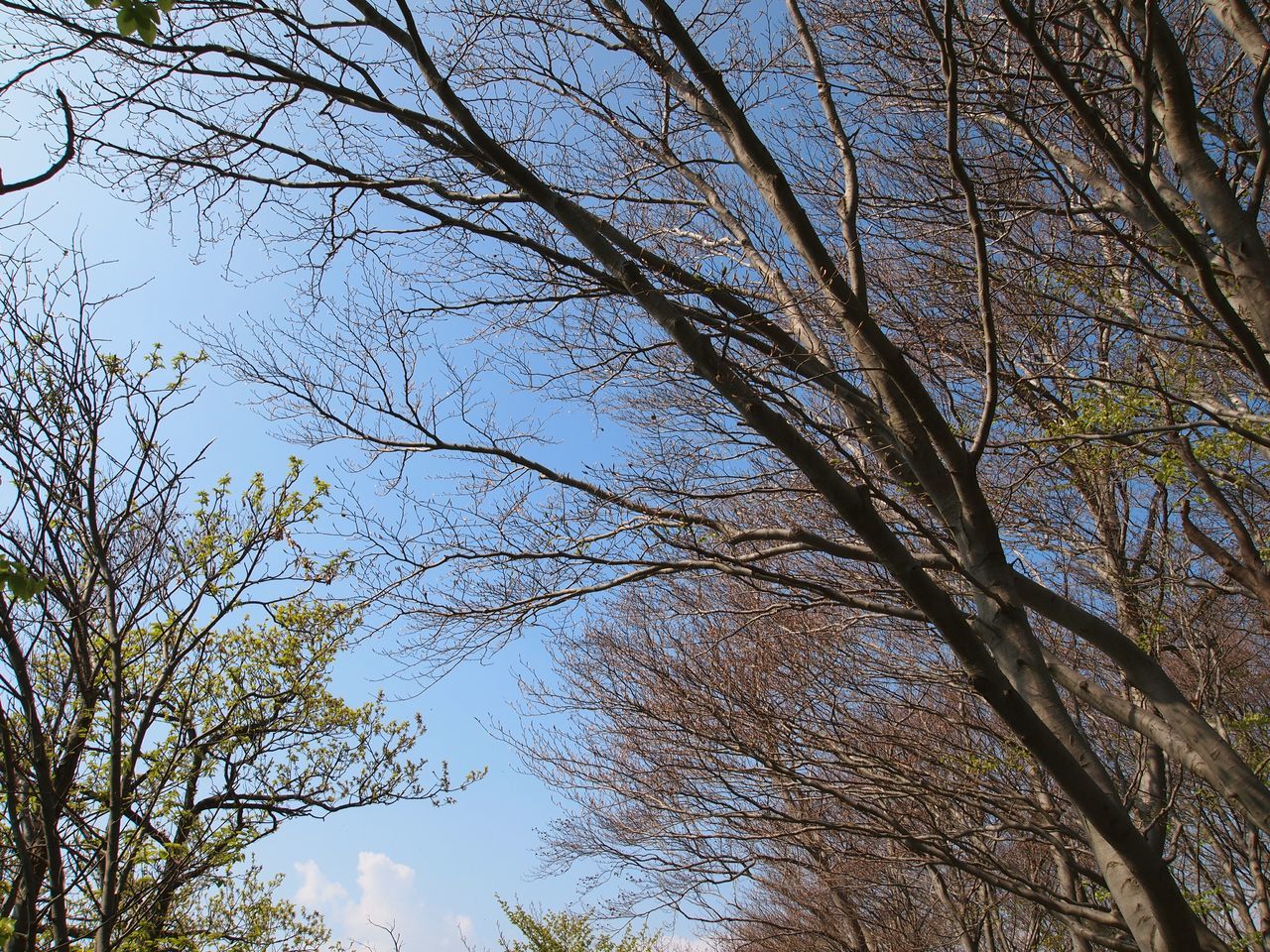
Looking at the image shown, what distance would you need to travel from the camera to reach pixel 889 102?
5285 millimetres

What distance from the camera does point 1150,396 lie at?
4867 mm

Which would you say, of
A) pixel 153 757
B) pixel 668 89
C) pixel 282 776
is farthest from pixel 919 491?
pixel 282 776

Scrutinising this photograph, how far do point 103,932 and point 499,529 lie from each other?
260 cm

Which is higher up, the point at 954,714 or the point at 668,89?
the point at 668,89

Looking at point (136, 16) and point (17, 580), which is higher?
point (136, 16)

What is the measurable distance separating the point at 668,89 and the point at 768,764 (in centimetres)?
443

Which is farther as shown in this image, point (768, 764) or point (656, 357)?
point (768, 764)

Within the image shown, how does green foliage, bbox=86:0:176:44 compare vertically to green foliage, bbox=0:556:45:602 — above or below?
above

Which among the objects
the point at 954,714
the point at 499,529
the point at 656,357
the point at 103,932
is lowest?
the point at 103,932

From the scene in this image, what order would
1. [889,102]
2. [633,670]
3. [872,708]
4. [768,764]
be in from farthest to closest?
[633,670] → [872,708] → [768,764] → [889,102]

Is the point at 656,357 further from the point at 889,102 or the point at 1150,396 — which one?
the point at 1150,396

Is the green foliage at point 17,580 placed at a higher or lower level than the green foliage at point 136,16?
lower

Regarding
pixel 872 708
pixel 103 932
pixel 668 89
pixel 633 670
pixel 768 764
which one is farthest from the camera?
pixel 633 670

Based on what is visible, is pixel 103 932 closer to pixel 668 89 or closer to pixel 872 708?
pixel 668 89
